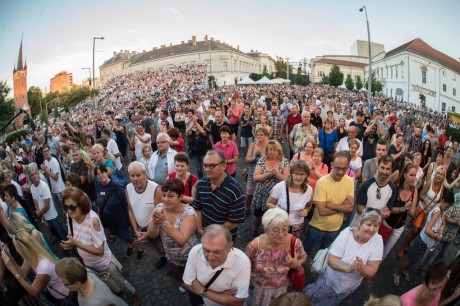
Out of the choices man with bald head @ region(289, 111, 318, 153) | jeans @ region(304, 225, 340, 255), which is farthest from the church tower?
man with bald head @ region(289, 111, 318, 153)

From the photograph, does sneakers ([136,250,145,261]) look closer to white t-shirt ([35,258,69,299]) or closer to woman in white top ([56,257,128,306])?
white t-shirt ([35,258,69,299])

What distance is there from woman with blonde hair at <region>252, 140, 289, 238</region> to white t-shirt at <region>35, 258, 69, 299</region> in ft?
8.83

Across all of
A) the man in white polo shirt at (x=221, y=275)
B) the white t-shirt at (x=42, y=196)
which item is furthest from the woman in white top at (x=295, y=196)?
the white t-shirt at (x=42, y=196)

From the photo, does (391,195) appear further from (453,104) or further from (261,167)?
(453,104)

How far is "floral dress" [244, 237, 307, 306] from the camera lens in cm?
251

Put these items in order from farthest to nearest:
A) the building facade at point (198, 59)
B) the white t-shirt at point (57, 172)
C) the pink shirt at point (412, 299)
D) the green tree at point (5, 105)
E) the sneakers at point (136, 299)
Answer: the building facade at point (198, 59) < the white t-shirt at point (57, 172) < the sneakers at point (136, 299) < the green tree at point (5, 105) < the pink shirt at point (412, 299)

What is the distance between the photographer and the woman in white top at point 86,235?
3062 mm

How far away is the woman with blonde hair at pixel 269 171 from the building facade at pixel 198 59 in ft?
200

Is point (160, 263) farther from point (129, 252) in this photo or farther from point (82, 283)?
point (82, 283)

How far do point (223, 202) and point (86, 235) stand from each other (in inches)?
66.6

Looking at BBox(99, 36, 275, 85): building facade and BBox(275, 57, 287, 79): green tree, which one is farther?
BBox(275, 57, 287, 79): green tree

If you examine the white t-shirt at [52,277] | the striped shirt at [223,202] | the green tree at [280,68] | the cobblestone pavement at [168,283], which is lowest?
the cobblestone pavement at [168,283]

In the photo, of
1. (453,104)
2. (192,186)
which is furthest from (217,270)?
(453,104)

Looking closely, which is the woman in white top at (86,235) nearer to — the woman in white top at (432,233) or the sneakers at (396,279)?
the sneakers at (396,279)
